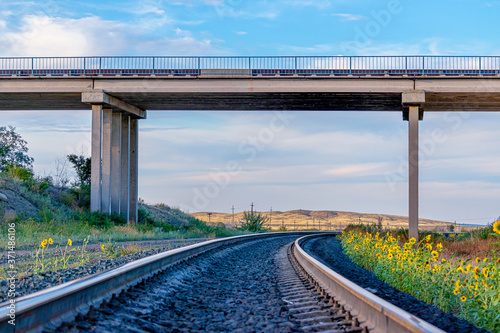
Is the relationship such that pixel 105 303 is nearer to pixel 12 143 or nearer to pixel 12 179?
pixel 12 179

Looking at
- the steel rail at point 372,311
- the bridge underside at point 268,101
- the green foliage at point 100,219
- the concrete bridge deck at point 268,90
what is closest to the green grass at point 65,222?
the green foliage at point 100,219

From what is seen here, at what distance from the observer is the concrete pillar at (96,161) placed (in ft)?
104

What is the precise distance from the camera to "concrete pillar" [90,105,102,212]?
3177 cm

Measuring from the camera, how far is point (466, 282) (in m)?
6.60

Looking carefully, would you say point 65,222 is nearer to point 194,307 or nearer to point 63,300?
point 194,307

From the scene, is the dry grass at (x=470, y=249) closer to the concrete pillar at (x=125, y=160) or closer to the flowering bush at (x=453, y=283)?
the flowering bush at (x=453, y=283)

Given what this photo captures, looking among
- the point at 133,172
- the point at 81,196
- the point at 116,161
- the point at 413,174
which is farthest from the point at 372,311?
the point at 81,196

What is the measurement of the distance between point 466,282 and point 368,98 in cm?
2691

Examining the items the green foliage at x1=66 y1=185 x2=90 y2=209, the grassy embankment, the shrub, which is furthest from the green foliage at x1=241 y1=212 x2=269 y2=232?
the shrub

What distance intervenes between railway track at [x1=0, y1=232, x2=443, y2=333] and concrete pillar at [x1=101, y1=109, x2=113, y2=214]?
2469 cm

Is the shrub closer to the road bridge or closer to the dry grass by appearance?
the road bridge

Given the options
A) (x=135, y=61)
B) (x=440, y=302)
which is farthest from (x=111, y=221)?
(x=440, y=302)

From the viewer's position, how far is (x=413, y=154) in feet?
101

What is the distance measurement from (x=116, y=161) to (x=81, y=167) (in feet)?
21.6
